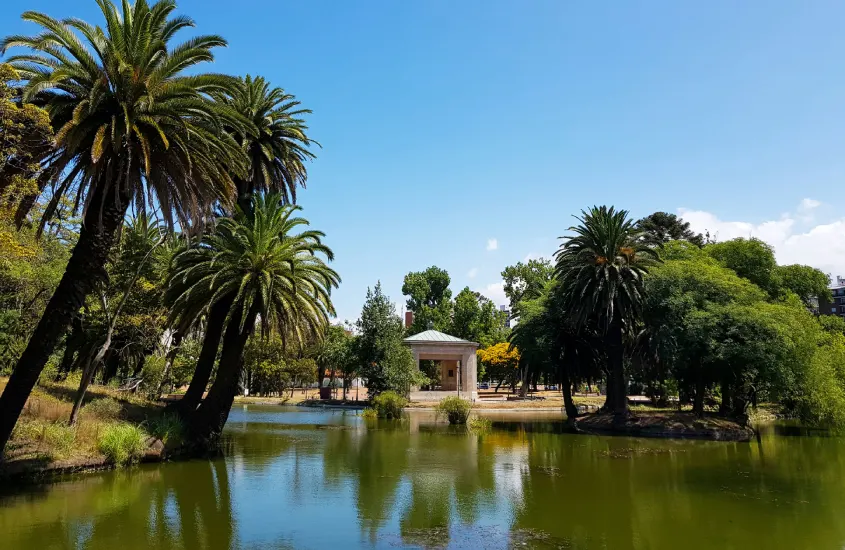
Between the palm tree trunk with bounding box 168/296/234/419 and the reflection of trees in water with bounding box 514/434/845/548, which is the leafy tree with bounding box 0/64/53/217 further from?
the reflection of trees in water with bounding box 514/434/845/548

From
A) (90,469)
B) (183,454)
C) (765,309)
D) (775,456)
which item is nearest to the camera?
(90,469)

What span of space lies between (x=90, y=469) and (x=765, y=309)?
111ft

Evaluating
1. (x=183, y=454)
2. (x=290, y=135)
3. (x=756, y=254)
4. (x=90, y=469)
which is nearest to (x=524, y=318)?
(x=756, y=254)

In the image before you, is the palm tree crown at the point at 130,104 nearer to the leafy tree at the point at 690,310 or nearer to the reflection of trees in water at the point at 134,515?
the reflection of trees in water at the point at 134,515

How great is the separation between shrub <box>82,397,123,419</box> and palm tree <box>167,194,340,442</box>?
2834 mm

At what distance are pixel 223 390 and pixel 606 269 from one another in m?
22.7

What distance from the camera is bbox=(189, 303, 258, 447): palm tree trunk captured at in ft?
76.9

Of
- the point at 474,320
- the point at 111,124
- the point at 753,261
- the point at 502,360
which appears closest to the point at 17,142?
the point at 111,124

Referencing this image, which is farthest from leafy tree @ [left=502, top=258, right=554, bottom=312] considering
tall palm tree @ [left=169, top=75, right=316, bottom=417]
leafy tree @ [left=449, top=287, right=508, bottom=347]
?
tall palm tree @ [left=169, top=75, right=316, bottom=417]

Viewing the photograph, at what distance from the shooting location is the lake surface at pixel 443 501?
1169 cm

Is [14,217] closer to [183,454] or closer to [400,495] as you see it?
[183,454]

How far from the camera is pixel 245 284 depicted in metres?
23.1

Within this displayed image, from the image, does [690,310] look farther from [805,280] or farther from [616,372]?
[805,280]

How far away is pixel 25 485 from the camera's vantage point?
50.0ft
